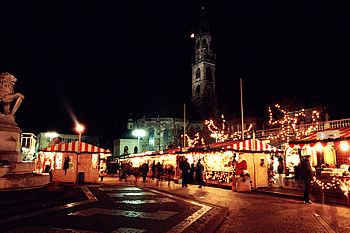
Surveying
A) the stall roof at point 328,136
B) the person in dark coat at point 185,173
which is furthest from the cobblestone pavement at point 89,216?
the person in dark coat at point 185,173

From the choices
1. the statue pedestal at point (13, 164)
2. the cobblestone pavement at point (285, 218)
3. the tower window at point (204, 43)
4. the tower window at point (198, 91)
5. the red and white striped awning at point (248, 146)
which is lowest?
the cobblestone pavement at point (285, 218)

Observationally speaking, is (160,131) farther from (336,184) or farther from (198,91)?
(336,184)

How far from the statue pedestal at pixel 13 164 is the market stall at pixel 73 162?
10.8 m

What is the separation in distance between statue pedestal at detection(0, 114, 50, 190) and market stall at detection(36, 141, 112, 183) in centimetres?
1084

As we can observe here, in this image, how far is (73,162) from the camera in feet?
68.9

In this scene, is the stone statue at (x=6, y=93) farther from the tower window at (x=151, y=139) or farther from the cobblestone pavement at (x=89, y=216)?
the tower window at (x=151, y=139)

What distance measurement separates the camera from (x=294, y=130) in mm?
26688

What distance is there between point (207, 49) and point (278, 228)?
66527 mm

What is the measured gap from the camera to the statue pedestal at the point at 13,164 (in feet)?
27.5

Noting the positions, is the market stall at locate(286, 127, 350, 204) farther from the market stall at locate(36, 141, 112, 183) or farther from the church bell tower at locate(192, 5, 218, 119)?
the church bell tower at locate(192, 5, 218, 119)

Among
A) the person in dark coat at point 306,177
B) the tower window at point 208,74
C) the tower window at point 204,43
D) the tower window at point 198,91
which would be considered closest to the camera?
the person in dark coat at point 306,177

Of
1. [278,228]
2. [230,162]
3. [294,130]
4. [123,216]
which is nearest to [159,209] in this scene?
[123,216]

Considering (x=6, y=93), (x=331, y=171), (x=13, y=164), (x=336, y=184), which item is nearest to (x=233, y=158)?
(x=331, y=171)

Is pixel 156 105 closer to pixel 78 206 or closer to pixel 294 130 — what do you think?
pixel 294 130
